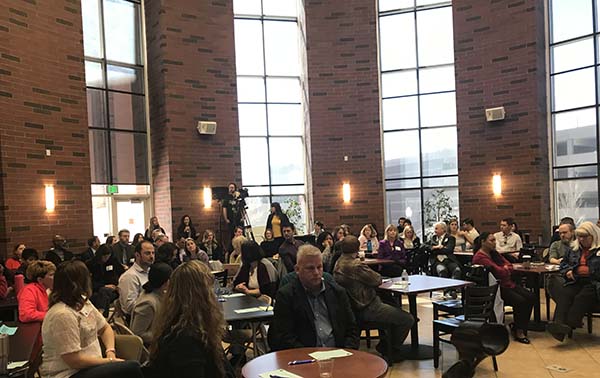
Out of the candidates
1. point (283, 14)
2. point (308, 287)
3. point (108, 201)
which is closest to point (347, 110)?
point (283, 14)

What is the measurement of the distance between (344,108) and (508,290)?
7.58m

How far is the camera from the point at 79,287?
3.09 m

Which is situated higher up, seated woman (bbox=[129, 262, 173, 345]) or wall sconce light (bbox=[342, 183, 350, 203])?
wall sconce light (bbox=[342, 183, 350, 203])

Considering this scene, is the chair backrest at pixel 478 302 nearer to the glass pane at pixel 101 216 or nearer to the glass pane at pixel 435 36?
the glass pane at pixel 101 216

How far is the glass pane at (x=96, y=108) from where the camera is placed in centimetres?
1037

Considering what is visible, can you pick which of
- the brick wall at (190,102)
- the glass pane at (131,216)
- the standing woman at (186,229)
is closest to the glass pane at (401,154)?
the brick wall at (190,102)

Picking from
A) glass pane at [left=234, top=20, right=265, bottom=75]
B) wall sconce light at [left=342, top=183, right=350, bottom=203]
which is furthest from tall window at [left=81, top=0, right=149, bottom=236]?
wall sconce light at [left=342, top=183, right=350, bottom=203]

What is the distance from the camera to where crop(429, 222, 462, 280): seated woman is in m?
8.77

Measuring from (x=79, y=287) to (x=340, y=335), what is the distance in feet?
5.50

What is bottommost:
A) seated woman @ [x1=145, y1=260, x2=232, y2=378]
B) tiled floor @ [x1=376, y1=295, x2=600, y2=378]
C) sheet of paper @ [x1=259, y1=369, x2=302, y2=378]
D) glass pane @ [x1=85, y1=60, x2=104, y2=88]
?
tiled floor @ [x1=376, y1=295, x2=600, y2=378]

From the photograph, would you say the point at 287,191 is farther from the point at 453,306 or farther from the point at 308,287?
the point at 308,287

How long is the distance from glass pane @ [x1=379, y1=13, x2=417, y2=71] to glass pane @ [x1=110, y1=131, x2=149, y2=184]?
6.28 m

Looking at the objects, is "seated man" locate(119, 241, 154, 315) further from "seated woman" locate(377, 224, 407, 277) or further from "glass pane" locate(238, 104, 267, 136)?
"glass pane" locate(238, 104, 267, 136)

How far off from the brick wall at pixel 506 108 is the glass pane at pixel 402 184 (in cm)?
142
